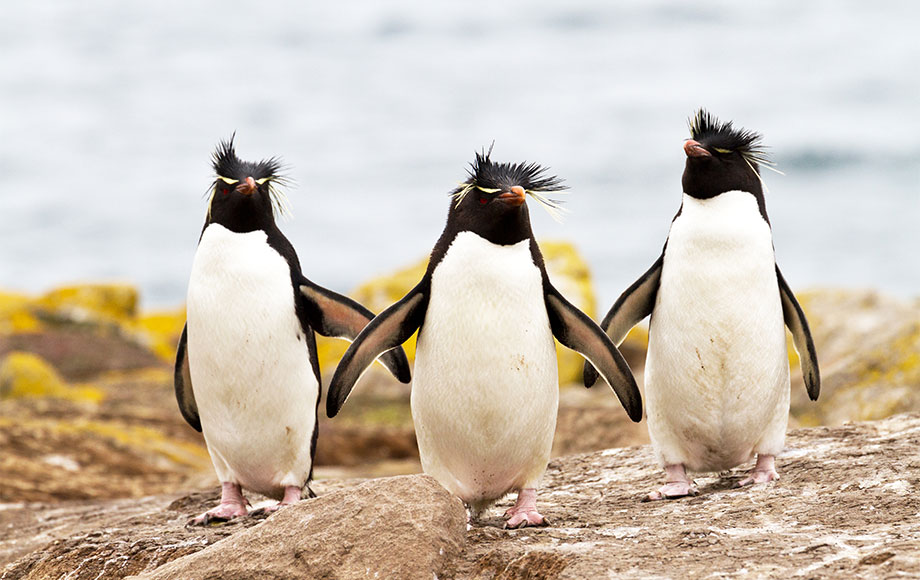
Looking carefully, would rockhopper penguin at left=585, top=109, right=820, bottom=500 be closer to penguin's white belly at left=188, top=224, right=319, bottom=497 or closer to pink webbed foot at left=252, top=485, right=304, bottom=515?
penguin's white belly at left=188, top=224, right=319, bottom=497

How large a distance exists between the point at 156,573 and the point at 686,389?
313 cm

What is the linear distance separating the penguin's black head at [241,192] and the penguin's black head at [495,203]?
139 centimetres

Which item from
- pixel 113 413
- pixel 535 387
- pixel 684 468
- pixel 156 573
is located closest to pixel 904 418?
pixel 684 468

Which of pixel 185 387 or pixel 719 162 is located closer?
pixel 719 162

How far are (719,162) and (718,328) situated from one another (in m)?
0.97

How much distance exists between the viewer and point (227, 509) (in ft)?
21.0

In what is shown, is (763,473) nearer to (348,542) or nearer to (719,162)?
(719,162)

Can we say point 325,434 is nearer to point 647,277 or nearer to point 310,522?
point 647,277

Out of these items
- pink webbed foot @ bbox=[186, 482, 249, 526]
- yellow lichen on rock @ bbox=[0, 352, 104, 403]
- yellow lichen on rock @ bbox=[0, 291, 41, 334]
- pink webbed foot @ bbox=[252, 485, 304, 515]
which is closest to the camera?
pink webbed foot @ bbox=[186, 482, 249, 526]

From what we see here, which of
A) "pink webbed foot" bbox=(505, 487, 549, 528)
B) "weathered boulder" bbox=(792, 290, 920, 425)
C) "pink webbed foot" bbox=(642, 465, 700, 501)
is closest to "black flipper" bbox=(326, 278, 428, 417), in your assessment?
"pink webbed foot" bbox=(505, 487, 549, 528)

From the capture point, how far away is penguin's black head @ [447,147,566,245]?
18.1ft

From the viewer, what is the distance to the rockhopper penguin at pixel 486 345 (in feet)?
18.2

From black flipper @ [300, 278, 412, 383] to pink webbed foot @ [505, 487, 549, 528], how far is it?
4.11 feet

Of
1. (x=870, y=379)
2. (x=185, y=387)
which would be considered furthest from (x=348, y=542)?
(x=870, y=379)
